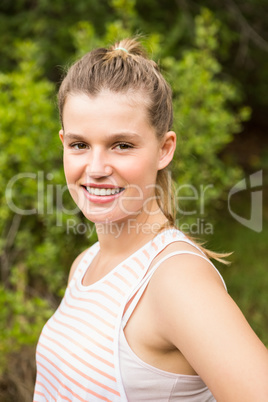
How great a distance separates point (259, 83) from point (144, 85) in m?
7.70

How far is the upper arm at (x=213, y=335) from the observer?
1.11 metres

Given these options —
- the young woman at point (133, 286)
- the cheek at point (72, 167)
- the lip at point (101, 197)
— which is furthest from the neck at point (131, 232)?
the cheek at point (72, 167)

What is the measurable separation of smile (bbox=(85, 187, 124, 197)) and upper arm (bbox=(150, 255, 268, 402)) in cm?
37

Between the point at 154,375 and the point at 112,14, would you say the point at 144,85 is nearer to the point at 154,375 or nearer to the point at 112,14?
the point at 154,375

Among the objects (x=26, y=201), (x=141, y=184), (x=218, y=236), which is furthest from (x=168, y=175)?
(x=218, y=236)

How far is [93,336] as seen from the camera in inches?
56.1

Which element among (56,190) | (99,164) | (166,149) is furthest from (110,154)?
(56,190)

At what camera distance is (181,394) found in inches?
55.0

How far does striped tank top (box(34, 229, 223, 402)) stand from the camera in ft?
4.50

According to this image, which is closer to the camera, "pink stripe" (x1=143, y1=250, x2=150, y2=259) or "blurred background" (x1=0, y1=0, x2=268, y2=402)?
"pink stripe" (x1=143, y1=250, x2=150, y2=259)

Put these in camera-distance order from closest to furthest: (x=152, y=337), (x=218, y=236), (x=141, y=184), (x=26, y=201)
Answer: (x=152, y=337) < (x=141, y=184) < (x=26, y=201) < (x=218, y=236)

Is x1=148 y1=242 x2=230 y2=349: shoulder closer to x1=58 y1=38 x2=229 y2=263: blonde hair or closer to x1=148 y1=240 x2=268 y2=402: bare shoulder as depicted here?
x1=148 y1=240 x2=268 y2=402: bare shoulder

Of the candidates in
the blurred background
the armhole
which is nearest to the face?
the armhole

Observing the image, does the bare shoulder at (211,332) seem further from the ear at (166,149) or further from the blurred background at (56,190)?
the blurred background at (56,190)
